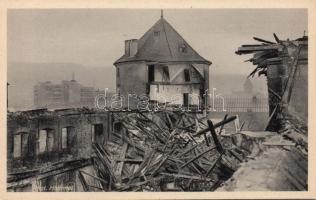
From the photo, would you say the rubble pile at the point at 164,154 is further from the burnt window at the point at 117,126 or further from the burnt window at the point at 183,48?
the burnt window at the point at 183,48

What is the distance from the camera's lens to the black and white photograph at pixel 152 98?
536 cm

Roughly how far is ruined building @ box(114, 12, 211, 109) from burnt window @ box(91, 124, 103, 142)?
0.56 m

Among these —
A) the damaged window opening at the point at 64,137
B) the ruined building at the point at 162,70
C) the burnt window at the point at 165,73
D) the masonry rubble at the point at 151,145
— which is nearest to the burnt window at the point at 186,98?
the ruined building at the point at 162,70

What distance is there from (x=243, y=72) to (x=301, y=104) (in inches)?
33.7

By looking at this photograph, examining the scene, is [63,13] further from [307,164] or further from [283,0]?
[307,164]

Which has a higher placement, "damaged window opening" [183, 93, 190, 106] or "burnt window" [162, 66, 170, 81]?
"burnt window" [162, 66, 170, 81]

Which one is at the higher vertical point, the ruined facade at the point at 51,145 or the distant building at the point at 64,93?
the distant building at the point at 64,93

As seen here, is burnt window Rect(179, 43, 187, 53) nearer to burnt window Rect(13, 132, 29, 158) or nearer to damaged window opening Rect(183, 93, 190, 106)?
damaged window opening Rect(183, 93, 190, 106)

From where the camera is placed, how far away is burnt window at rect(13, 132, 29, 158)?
5359mm

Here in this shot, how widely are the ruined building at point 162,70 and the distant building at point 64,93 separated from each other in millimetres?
411

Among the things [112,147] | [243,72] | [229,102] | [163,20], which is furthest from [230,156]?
[163,20]

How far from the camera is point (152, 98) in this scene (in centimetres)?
562

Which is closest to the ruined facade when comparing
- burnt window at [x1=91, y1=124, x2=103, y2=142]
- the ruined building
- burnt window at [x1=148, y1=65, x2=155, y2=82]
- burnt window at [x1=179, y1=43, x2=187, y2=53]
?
burnt window at [x1=91, y1=124, x2=103, y2=142]

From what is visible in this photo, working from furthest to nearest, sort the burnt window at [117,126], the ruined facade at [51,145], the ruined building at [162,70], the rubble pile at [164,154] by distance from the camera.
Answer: the burnt window at [117,126] → the ruined building at [162,70] → the rubble pile at [164,154] → the ruined facade at [51,145]
